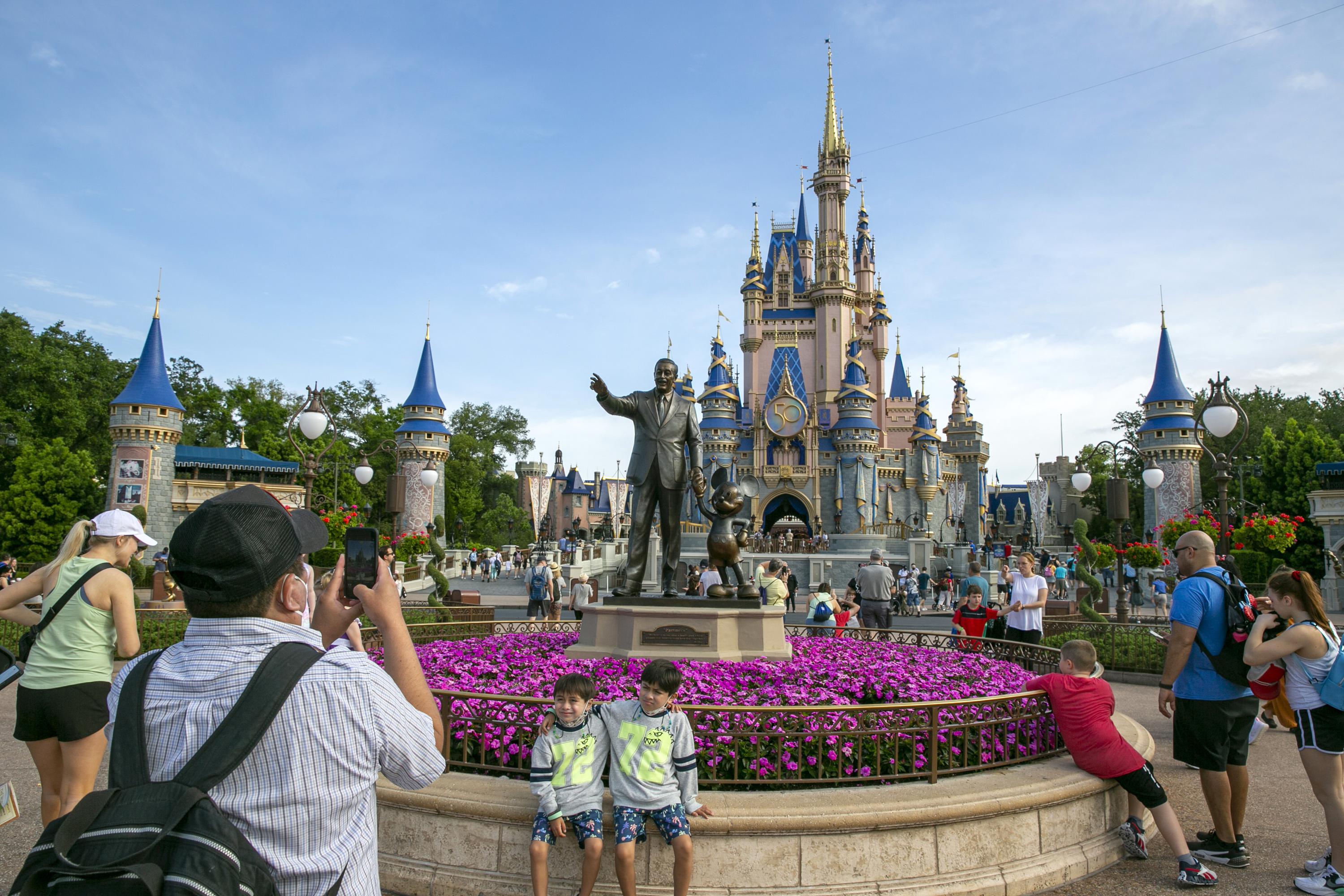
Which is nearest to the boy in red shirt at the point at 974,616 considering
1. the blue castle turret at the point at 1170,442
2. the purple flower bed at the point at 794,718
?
the purple flower bed at the point at 794,718

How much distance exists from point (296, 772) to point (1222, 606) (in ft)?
16.6

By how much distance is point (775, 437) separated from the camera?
57438mm

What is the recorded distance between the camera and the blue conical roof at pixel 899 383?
203 feet

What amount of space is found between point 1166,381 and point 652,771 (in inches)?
1731

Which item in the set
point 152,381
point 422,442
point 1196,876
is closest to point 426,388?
point 422,442

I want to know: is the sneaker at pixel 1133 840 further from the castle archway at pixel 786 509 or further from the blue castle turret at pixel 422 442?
the castle archway at pixel 786 509

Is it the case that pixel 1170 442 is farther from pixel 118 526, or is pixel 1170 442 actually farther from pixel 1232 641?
pixel 118 526

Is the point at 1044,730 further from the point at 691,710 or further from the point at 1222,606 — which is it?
the point at 691,710

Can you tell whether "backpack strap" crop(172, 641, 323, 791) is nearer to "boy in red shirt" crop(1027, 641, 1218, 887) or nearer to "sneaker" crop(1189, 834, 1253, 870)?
"boy in red shirt" crop(1027, 641, 1218, 887)

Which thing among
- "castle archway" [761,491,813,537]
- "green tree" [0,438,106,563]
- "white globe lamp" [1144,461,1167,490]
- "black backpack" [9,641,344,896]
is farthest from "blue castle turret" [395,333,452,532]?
"black backpack" [9,641,344,896]

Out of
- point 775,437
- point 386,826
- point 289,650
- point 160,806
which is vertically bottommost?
point 386,826

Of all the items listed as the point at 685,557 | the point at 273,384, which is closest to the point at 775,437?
the point at 685,557

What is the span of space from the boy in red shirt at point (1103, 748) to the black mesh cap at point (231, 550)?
4.59 metres

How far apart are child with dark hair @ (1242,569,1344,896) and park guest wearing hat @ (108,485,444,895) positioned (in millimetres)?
4613
